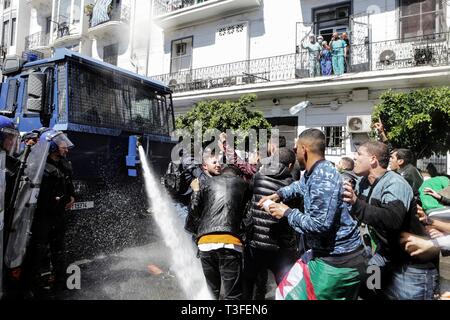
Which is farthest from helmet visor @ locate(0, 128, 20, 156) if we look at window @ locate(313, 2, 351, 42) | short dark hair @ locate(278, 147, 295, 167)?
window @ locate(313, 2, 351, 42)

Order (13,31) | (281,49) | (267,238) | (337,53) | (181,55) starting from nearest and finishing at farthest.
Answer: (267,238)
(337,53)
(281,49)
(181,55)
(13,31)

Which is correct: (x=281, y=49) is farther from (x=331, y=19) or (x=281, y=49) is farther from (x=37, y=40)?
(x=37, y=40)

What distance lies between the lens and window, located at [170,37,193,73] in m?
15.8

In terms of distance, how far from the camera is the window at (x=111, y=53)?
17.8 meters

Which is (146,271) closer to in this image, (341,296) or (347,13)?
(341,296)

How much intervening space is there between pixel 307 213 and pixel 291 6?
12417 mm

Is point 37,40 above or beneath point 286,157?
above

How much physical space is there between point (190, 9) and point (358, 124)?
860 centimetres

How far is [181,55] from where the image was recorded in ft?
52.7

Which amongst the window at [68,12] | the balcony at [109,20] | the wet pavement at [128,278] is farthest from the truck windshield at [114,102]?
the window at [68,12]

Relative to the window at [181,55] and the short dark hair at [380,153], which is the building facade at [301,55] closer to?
the window at [181,55]

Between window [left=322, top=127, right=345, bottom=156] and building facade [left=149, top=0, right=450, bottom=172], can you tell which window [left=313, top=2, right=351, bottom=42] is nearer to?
building facade [left=149, top=0, right=450, bottom=172]

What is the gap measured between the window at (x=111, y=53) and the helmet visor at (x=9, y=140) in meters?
16.1

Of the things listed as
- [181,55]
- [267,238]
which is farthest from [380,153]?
[181,55]
